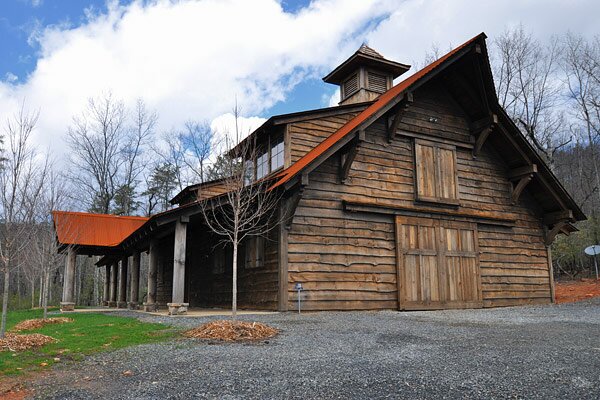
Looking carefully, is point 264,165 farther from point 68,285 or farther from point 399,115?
point 68,285

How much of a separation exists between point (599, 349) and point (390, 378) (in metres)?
3.72

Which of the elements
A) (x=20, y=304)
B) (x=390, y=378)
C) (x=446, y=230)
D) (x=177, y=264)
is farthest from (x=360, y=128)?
(x=20, y=304)

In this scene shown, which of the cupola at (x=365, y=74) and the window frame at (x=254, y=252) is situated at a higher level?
the cupola at (x=365, y=74)

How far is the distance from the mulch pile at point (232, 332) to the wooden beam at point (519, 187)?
Result: 11399mm

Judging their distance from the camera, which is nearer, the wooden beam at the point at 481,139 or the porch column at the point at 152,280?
the porch column at the point at 152,280

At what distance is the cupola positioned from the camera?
18203 millimetres

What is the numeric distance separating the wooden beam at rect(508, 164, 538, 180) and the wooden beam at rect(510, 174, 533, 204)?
0.12 metres

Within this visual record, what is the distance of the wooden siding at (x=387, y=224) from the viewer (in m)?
13.1

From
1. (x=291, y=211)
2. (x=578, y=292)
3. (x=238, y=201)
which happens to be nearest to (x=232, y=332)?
(x=238, y=201)

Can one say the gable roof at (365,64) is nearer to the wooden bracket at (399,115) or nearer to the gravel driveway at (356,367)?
the wooden bracket at (399,115)

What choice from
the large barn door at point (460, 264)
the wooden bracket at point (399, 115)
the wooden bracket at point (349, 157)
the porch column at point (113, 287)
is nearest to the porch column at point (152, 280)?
the wooden bracket at point (349, 157)

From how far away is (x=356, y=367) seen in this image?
5652 millimetres

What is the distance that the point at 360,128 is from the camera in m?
13.0

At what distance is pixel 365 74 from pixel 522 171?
259 inches
